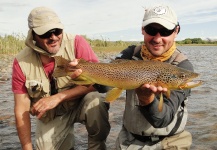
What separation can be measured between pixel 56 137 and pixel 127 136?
47.5 inches

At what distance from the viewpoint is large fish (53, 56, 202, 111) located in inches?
120

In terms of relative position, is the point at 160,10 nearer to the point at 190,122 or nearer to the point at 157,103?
the point at 157,103

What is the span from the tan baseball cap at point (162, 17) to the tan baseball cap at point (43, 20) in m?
1.25

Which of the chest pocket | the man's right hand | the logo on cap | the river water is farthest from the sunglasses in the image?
the river water

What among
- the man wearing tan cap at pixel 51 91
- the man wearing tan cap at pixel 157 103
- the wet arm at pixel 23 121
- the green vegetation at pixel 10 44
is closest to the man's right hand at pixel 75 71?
the man wearing tan cap at pixel 157 103

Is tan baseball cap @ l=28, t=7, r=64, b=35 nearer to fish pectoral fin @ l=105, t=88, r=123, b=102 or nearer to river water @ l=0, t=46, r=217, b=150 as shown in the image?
fish pectoral fin @ l=105, t=88, r=123, b=102

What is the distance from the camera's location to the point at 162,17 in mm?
3428

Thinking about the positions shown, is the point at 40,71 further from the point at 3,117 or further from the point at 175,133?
the point at 3,117

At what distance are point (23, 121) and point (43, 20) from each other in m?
1.35

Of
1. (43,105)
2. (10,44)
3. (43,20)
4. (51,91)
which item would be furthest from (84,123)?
(10,44)

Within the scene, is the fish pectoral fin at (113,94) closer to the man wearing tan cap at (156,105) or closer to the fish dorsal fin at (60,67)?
the man wearing tan cap at (156,105)

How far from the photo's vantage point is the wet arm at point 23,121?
4.24m

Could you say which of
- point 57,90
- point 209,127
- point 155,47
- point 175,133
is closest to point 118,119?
point 209,127

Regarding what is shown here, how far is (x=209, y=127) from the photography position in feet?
18.8
